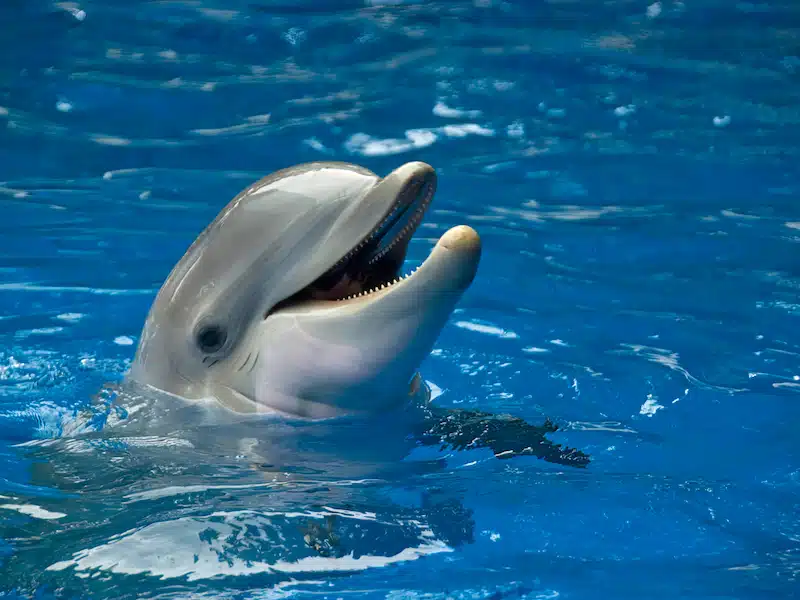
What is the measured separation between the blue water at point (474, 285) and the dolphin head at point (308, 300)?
30 cm

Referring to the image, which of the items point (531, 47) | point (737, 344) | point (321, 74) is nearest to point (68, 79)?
point (321, 74)

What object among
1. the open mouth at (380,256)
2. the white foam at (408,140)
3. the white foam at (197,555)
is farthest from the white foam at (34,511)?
the white foam at (408,140)

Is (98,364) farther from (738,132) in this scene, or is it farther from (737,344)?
(738,132)

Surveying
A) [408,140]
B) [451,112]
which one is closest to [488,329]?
[408,140]

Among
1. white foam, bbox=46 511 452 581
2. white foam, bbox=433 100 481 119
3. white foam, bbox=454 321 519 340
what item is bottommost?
white foam, bbox=454 321 519 340

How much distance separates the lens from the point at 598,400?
21.3ft

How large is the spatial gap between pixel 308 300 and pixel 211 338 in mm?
491

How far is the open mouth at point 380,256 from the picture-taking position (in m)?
4.68

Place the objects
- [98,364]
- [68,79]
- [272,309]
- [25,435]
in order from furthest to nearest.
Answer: [68,79], [98,364], [25,435], [272,309]

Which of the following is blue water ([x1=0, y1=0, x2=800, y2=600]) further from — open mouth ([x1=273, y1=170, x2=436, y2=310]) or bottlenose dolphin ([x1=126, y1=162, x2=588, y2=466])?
open mouth ([x1=273, y1=170, x2=436, y2=310])

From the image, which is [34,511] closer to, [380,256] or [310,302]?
[310,302]

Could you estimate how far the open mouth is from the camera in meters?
4.68

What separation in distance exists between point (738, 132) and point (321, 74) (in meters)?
4.59

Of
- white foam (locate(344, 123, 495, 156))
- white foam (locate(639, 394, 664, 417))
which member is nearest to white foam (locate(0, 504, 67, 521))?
white foam (locate(639, 394, 664, 417))
